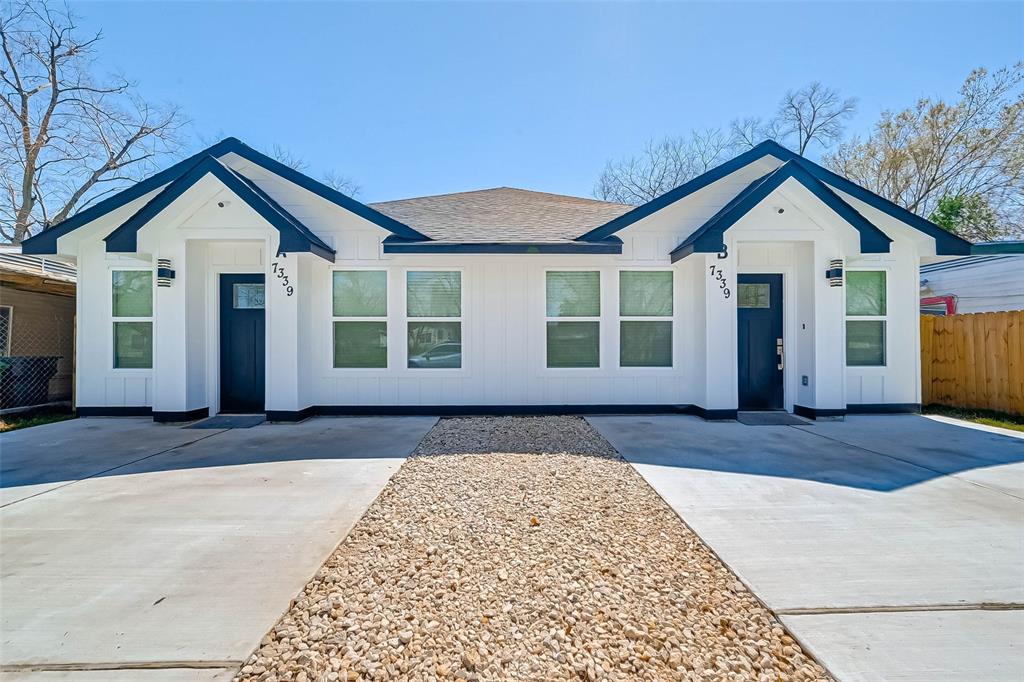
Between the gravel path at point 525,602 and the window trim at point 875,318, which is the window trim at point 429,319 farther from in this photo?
the window trim at point 875,318

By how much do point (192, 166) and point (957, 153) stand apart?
2833 centimetres

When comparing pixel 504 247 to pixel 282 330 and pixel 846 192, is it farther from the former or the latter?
pixel 846 192

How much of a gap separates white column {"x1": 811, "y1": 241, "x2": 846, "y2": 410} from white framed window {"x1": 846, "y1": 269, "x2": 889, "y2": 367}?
91 centimetres

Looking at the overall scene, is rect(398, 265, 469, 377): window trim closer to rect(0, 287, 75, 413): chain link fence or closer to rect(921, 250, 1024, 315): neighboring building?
rect(0, 287, 75, 413): chain link fence

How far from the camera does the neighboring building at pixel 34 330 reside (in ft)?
28.2

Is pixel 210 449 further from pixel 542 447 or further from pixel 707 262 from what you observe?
pixel 707 262

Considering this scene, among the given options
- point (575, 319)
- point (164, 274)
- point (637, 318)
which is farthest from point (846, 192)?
point (164, 274)

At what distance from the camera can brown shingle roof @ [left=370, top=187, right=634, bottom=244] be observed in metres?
8.23

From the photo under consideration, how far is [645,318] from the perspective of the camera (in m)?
8.22

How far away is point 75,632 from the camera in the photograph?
93.6 inches

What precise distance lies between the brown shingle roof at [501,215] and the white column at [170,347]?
4.06 meters

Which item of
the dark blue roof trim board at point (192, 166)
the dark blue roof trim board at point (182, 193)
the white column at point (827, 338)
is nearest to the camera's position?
the dark blue roof trim board at point (182, 193)

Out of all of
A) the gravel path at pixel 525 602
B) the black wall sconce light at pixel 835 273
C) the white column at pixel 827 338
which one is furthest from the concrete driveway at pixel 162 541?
the black wall sconce light at pixel 835 273

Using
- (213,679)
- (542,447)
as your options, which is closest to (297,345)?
(542,447)
